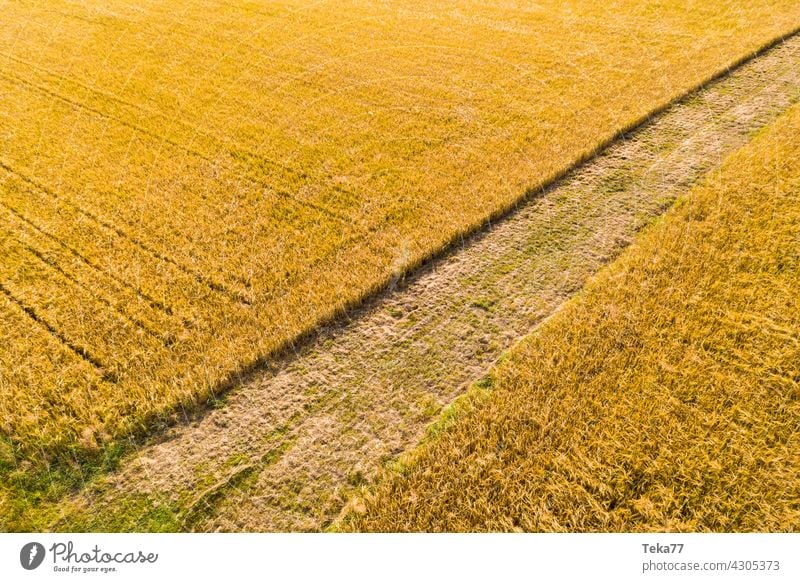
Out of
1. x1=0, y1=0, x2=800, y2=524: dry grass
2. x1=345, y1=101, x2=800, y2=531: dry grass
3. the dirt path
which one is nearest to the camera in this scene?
x1=345, y1=101, x2=800, y2=531: dry grass

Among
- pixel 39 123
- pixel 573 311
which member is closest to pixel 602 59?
pixel 573 311

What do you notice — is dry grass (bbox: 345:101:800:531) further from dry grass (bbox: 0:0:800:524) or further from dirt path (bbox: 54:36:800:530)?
dry grass (bbox: 0:0:800:524)

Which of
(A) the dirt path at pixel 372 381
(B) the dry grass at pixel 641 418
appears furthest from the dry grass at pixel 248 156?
(B) the dry grass at pixel 641 418

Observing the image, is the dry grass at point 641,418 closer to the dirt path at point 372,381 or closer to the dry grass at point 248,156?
the dirt path at point 372,381

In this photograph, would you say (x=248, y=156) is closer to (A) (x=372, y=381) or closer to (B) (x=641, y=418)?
(A) (x=372, y=381)

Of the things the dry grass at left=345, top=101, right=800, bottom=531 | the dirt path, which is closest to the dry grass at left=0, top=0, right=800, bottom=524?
the dirt path
